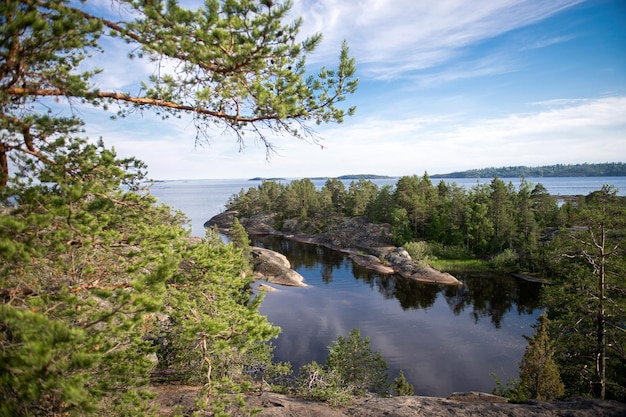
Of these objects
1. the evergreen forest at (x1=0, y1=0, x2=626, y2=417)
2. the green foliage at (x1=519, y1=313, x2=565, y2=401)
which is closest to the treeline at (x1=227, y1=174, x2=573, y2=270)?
the green foliage at (x1=519, y1=313, x2=565, y2=401)

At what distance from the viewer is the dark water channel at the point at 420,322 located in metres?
22.6

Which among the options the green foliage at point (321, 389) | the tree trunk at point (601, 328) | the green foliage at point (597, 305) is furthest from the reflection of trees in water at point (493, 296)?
the green foliage at point (321, 389)

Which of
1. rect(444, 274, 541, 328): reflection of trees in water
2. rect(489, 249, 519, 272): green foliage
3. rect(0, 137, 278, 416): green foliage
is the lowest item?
rect(444, 274, 541, 328): reflection of trees in water

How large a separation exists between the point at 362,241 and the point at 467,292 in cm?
2438

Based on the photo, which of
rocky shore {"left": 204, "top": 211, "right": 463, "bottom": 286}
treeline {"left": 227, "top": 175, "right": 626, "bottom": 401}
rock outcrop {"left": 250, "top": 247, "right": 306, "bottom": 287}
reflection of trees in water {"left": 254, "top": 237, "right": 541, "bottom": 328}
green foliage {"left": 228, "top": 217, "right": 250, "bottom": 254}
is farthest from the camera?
rocky shore {"left": 204, "top": 211, "right": 463, "bottom": 286}

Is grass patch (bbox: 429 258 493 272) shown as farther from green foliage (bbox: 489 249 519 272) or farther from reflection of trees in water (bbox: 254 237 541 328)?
reflection of trees in water (bbox: 254 237 541 328)

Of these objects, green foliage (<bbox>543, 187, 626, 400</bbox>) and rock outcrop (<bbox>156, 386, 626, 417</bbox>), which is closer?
rock outcrop (<bbox>156, 386, 626, 417</bbox>)

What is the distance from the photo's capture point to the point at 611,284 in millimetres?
14117

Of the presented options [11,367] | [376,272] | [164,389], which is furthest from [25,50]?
[376,272]

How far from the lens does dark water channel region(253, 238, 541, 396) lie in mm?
22578

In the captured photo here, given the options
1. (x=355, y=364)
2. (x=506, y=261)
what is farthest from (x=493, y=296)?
(x=355, y=364)

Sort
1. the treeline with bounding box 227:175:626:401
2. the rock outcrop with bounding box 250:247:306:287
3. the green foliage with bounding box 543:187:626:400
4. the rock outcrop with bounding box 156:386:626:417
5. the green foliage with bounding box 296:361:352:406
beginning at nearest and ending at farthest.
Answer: the rock outcrop with bounding box 156:386:626:417
the green foliage with bounding box 296:361:352:406
the green foliage with bounding box 543:187:626:400
the treeline with bounding box 227:175:626:401
the rock outcrop with bounding box 250:247:306:287

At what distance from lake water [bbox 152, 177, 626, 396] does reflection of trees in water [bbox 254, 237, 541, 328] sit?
0.10 meters

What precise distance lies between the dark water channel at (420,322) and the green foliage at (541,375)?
7163 mm
